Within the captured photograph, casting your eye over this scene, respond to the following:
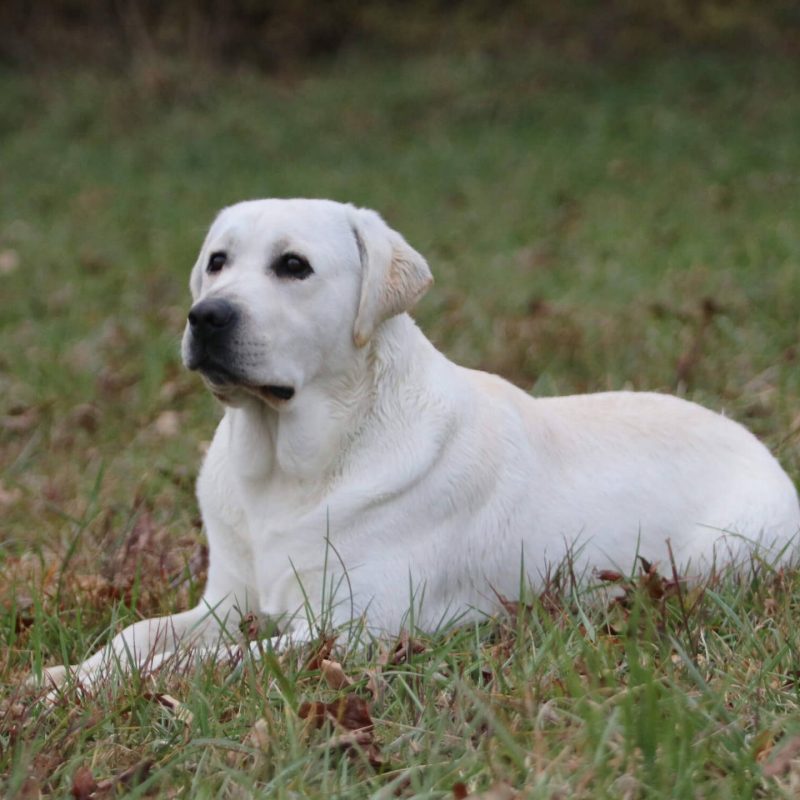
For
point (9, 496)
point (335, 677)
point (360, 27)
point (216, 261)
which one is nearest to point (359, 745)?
point (335, 677)

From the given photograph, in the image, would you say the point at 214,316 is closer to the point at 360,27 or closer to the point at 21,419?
the point at 21,419

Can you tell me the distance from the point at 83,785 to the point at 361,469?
4.03 ft

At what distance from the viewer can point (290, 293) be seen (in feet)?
11.6

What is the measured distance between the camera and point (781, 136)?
42.9 feet

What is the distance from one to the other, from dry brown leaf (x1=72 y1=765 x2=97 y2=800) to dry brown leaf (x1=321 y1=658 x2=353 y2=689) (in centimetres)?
59

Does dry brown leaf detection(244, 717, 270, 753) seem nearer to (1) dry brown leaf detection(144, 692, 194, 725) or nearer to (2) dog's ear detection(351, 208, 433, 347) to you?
(1) dry brown leaf detection(144, 692, 194, 725)

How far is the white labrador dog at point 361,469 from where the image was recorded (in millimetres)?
3488

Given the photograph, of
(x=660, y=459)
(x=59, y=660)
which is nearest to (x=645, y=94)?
(x=660, y=459)

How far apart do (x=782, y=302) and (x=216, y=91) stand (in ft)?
35.7

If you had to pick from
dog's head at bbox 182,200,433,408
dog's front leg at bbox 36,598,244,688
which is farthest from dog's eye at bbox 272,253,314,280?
dog's front leg at bbox 36,598,244,688

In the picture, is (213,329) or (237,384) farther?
(237,384)

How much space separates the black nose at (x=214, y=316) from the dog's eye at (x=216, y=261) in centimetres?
32

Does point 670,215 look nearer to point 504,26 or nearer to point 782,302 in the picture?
point 782,302

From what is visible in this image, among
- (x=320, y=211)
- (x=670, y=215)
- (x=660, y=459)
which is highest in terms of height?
(x=320, y=211)
